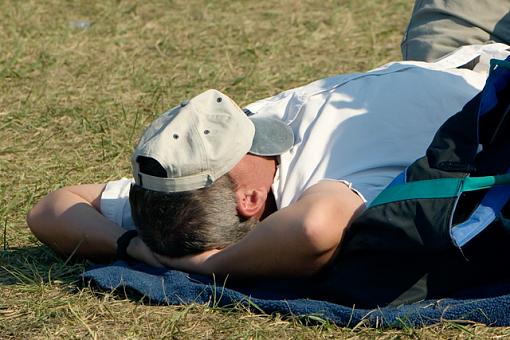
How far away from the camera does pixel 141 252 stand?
3.46 meters

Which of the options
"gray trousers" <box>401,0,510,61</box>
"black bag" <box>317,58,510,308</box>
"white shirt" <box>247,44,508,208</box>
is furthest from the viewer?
"gray trousers" <box>401,0,510,61</box>

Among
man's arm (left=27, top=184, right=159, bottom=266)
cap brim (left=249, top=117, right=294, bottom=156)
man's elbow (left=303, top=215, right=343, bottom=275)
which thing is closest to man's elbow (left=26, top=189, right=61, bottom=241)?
man's arm (left=27, top=184, right=159, bottom=266)

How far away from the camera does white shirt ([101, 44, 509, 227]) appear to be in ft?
11.1

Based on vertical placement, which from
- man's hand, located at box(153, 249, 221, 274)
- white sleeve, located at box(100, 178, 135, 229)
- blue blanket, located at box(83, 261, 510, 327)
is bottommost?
blue blanket, located at box(83, 261, 510, 327)

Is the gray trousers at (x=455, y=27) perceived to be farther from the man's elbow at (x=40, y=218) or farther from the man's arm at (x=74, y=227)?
the man's elbow at (x=40, y=218)

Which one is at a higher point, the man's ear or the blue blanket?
the man's ear

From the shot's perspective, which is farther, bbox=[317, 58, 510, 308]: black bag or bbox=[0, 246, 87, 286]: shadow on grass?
Answer: bbox=[0, 246, 87, 286]: shadow on grass

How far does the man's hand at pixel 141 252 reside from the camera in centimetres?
343

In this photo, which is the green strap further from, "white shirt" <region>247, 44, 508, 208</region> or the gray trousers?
the gray trousers

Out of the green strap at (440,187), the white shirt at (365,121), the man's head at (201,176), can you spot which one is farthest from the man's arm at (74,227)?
the green strap at (440,187)

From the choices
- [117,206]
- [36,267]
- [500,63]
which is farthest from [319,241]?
[36,267]

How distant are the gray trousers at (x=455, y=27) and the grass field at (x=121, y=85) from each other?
3.90 ft

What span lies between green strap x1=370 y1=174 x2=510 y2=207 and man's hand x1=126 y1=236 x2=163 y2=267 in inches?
30.1

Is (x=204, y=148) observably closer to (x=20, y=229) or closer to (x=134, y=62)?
(x=20, y=229)
